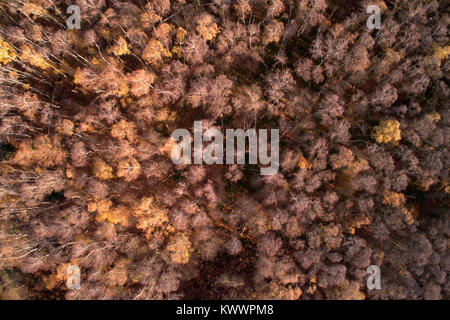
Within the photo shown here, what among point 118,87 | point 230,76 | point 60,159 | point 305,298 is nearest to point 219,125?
point 230,76

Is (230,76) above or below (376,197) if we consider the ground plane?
above

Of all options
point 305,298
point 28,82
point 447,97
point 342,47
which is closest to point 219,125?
point 342,47

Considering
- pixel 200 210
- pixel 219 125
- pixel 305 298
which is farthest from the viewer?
pixel 219 125

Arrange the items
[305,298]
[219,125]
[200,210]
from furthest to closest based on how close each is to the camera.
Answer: [219,125], [200,210], [305,298]

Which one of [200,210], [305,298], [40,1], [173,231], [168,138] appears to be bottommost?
[305,298]

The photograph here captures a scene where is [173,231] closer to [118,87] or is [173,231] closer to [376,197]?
[118,87]

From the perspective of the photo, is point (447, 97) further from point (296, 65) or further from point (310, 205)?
point (310, 205)

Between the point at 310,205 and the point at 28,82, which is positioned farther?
the point at 28,82
